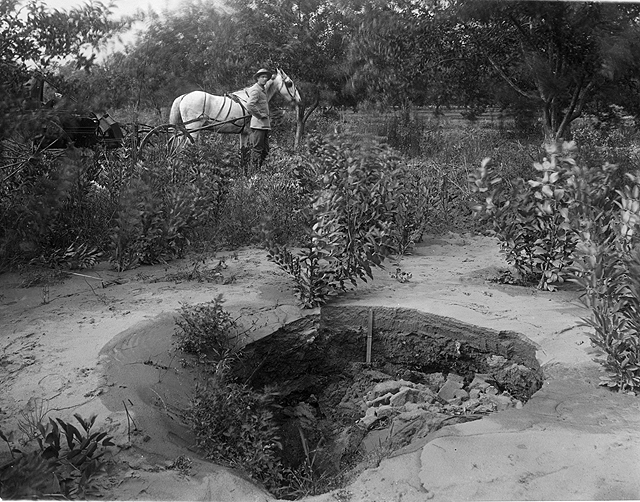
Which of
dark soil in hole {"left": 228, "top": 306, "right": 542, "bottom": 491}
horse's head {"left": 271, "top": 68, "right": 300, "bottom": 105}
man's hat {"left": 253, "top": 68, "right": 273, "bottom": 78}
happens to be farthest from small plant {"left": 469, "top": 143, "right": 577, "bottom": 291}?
man's hat {"left": 253, "top": 68, "right": 273, "bottom": 78}

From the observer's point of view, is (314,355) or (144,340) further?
(314,355)

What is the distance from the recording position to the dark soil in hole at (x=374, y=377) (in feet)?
13.1

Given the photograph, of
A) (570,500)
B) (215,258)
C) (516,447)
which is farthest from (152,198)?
(570,500)

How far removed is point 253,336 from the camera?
432 cm

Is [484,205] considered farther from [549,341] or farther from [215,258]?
[215,258]

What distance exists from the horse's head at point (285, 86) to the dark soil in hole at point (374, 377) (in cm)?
495

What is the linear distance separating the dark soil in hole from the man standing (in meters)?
4.61

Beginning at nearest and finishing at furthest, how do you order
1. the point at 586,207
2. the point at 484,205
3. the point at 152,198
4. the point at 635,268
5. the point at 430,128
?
the point at 635,268, the point at 586,207, the point at 484,205, the point at 152,198, the point at 430,128

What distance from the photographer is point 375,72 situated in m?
8.30

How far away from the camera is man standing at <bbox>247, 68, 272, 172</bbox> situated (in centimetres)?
917

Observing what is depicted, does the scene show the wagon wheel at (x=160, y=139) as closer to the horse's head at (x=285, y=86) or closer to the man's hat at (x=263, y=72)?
the man's hat at (x=263, y=72)

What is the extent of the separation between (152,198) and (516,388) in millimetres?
3535

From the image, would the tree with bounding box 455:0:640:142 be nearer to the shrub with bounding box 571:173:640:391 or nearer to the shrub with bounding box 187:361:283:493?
the shrub with bounding box 571:173:640:391

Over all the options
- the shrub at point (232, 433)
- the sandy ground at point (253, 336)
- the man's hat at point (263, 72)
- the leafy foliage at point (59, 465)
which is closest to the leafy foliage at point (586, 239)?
the sandy ground at point (253, 336)
